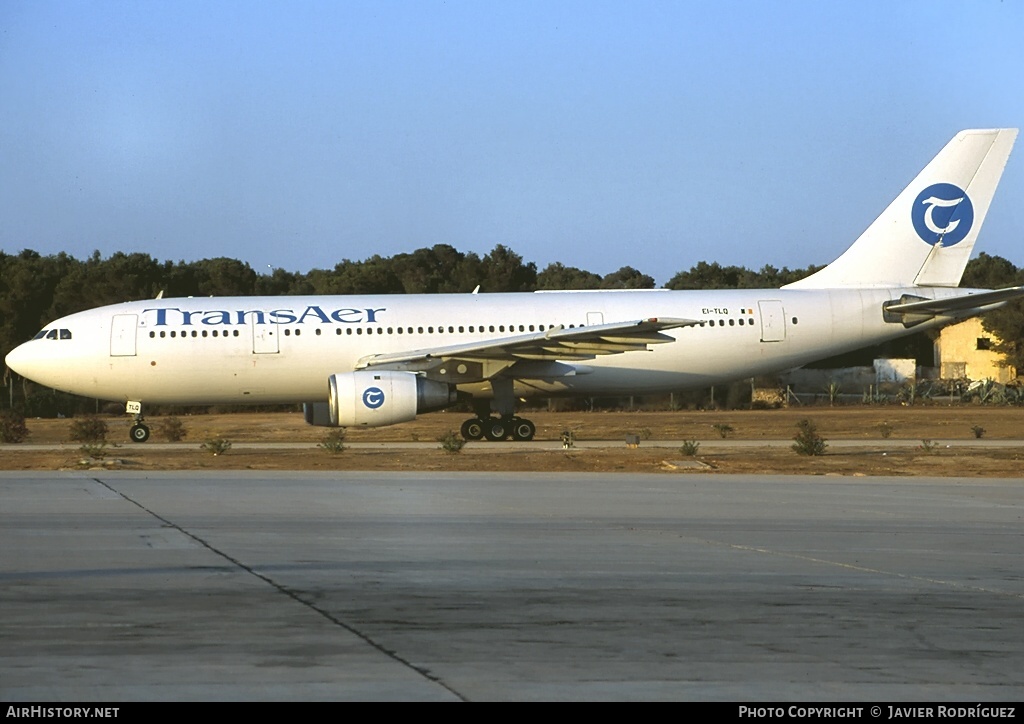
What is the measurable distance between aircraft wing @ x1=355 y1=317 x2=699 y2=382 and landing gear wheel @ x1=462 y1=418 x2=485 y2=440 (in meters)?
1.33

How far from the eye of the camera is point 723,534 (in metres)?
12.1

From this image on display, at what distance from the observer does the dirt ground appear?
20703 millimetres

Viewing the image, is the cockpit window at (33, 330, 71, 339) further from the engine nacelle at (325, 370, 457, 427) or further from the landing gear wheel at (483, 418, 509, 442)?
the landing gear wheel at (483, 418, 509, 442)

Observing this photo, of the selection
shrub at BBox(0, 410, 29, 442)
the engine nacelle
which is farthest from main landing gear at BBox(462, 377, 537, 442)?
shrub at BBox(0, 410, 29, 442)

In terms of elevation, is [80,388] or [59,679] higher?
[80,388]

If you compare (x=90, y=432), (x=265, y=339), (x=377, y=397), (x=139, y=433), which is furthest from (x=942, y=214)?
(x=90, y=432)

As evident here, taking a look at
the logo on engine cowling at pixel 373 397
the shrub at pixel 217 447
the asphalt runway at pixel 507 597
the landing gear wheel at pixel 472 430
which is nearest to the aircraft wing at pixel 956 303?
the landing gear wheel at pixel 472 430

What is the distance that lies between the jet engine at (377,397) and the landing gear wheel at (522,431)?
7.76ft

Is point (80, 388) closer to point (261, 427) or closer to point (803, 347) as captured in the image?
point (261, 427)

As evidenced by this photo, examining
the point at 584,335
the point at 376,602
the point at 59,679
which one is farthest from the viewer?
the point at 584,335

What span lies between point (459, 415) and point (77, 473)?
21726mm

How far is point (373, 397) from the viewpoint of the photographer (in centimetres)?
2547

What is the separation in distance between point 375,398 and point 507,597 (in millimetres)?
17188

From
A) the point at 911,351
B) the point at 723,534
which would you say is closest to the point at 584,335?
the point at 723,534
